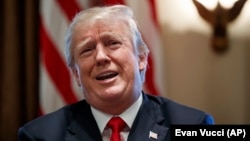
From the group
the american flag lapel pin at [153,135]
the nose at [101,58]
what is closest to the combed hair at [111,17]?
the nose at [101,58]

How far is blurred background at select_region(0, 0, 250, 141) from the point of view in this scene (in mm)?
1658

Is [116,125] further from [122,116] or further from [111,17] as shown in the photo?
[111,17]

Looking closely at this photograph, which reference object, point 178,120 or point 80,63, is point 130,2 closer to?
point 80,63

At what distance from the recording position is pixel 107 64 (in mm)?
1207

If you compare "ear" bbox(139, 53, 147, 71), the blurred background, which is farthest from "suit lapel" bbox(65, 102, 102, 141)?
the blurred background

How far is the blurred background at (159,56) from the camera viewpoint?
1658 mm

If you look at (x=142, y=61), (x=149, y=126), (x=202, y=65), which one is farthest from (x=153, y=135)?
(x=202, y=65)

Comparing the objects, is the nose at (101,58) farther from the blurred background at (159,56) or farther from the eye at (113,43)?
the blurred background at (159,56)

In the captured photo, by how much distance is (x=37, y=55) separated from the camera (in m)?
1.69

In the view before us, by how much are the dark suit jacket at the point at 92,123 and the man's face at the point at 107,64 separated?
0.21 ft

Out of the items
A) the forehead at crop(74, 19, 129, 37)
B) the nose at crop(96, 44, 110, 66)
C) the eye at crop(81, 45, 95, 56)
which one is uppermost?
the forehead at crop(74, 19, 129, 37)

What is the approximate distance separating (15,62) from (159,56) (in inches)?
25.1

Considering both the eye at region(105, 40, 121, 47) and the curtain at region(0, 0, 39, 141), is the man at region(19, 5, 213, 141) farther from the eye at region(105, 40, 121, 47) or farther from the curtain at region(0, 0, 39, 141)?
the curtain at region(0, 0, 39, 141)

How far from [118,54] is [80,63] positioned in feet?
0.45
